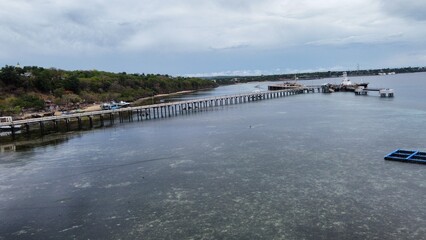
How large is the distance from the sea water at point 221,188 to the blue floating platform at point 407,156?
73 cm

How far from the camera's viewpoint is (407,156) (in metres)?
27.0

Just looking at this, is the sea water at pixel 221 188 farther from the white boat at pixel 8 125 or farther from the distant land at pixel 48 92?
the distant land at pixel 48 92

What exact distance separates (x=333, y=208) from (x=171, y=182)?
10.7 metres

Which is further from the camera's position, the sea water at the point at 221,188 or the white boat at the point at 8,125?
Answer: the white boat at the point at 8,125

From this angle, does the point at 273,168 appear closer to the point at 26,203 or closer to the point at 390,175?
the point at 390,175

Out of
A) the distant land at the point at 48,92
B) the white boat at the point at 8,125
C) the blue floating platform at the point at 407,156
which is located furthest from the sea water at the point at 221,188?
the distant land at the point at 48,92

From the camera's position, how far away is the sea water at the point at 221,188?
1691cm

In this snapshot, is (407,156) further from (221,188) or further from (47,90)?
(47,90)

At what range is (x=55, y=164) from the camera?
3098cm

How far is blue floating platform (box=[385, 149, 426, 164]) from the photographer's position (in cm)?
2612

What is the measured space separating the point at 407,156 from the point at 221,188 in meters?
15.1

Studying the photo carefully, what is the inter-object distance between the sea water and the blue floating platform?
726mm

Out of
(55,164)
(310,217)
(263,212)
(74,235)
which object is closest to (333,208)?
(310,217)

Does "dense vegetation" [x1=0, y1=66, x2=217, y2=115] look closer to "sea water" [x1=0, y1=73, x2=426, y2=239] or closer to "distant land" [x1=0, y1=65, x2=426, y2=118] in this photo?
"distant land" [x1=0, y1=65, x2=426, y2=118]
